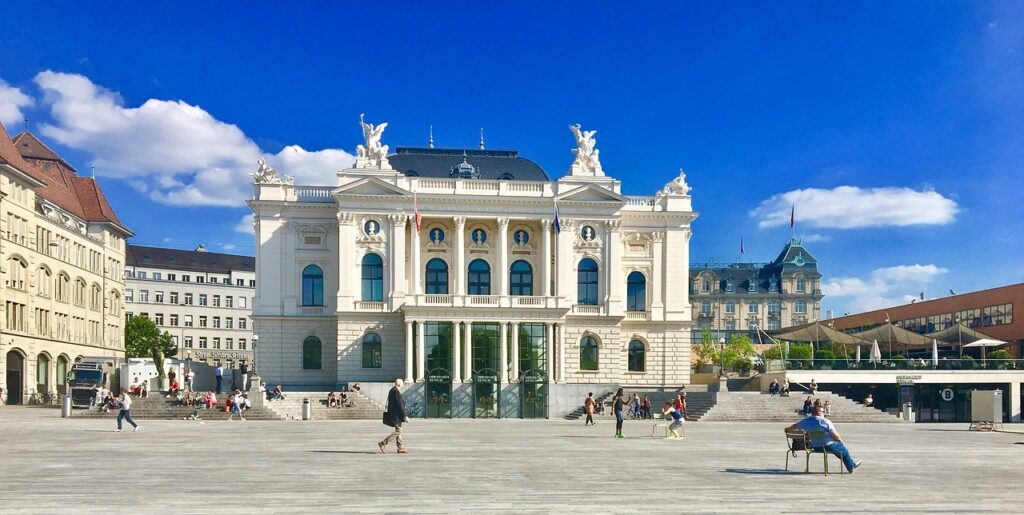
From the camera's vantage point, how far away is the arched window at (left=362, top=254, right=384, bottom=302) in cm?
7344

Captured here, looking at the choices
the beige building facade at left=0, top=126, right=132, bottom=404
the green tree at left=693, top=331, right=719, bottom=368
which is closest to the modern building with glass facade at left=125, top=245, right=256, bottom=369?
the beige building facade at left=0, top=126, right=132, bottom=404

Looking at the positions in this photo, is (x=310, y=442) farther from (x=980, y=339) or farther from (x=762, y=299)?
(x=762, y=299)

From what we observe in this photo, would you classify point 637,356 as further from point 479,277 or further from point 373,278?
point 373,278

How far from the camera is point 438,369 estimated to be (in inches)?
2680

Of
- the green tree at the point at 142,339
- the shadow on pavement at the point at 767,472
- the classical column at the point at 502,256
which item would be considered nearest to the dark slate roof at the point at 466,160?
the classical column at the point at 502,256

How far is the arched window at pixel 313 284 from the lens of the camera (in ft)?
247

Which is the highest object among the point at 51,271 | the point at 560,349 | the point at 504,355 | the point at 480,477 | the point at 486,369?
the point at 51,271

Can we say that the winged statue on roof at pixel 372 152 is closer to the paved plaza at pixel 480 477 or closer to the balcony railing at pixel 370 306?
the balcony railing at pixel 370 306

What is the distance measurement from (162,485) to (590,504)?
8.32m

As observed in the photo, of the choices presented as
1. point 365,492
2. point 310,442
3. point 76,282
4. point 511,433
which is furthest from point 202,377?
point 365,492

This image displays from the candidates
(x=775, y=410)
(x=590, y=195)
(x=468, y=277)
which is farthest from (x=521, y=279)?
(x=775, y=410)

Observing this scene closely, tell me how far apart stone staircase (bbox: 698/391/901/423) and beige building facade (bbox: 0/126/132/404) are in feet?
165

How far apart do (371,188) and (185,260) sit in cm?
8088

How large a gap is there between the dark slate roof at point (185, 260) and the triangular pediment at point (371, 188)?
7744 centimetres
